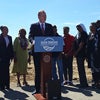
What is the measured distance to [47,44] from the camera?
907cm

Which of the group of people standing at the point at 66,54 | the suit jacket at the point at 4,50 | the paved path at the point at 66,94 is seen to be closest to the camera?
the paved path at the point at 66,94

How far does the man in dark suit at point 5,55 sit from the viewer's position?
12.2 m

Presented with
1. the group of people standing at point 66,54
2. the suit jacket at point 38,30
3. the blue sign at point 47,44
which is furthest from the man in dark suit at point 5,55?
the blue sign at point 47,44

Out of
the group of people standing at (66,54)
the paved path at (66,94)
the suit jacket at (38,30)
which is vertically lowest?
the paved path at (66,94)

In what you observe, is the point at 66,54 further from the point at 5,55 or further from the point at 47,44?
the point at 47,44

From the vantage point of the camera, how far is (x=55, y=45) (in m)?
9.13

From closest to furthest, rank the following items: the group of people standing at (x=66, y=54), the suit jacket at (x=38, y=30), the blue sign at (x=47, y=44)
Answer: the blue sign at (x=47, y=44) < the suit jacket at (x=38, y=30) < the group of people standing at (x=66, y=54)

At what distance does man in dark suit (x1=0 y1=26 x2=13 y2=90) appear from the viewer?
40.2ft

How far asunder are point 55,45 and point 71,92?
2.43m

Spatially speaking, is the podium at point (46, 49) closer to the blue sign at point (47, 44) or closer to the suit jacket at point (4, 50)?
the blue sign at point (47, 44)

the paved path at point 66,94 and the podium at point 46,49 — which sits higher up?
the podium at point 46,49

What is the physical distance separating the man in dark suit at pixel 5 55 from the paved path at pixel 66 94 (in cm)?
39

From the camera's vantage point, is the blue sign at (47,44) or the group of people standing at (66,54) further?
the group of people standing at (66,54)

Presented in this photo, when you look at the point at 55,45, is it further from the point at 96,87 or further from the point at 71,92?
the point at 96,87
